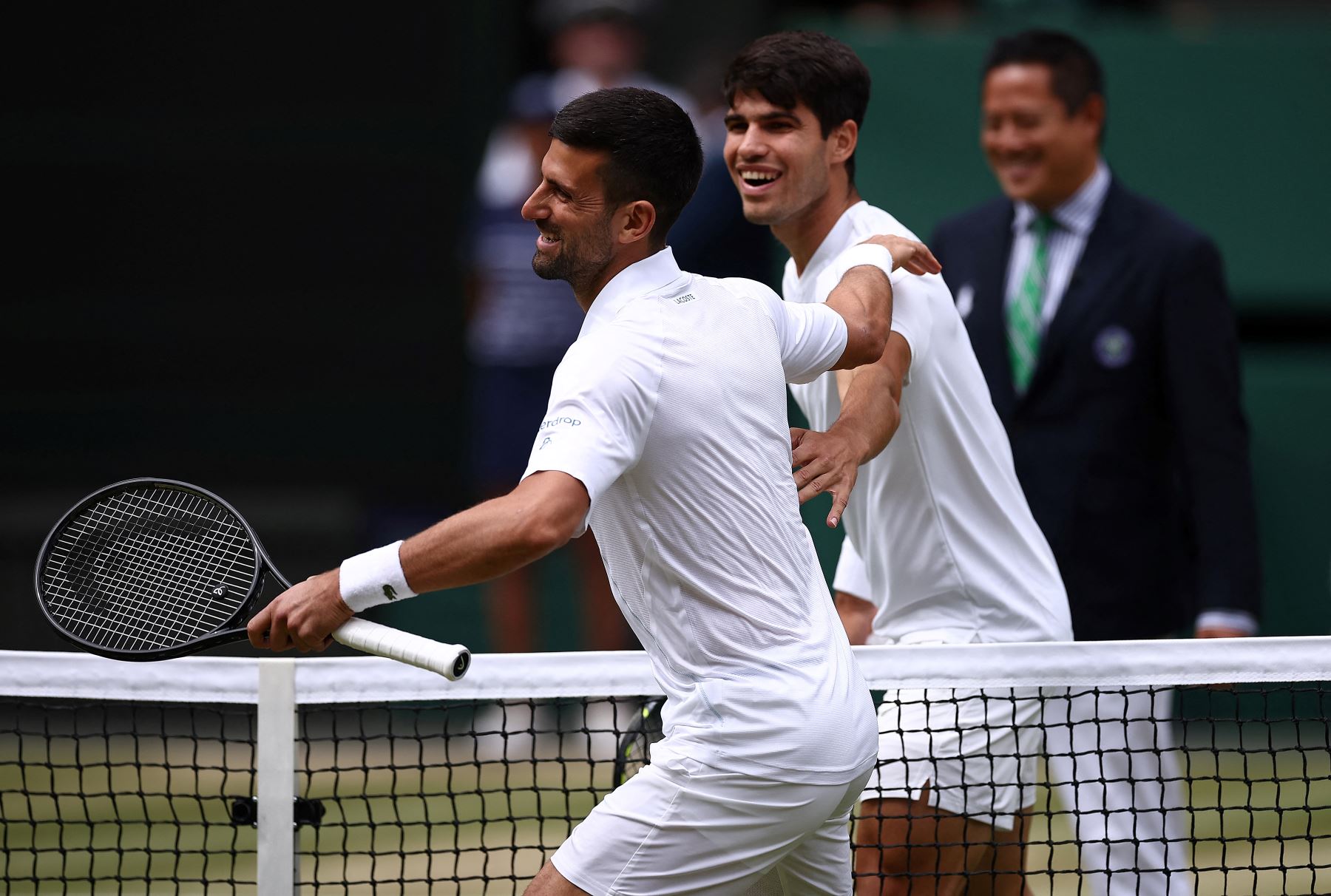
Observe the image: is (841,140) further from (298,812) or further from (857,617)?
(298,812)

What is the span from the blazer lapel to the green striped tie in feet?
0.09

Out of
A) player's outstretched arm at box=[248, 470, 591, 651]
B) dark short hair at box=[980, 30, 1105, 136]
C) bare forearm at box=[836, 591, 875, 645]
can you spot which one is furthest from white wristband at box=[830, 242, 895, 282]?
dark short hair at box=[980, 30, 1105, 136]

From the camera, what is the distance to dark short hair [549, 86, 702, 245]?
2.97 m

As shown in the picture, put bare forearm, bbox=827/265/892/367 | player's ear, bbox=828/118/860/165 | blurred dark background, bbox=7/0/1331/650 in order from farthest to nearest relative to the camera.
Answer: blurred dark background, bbox=7/0/1331/650 → player's ear, bbox=828/118/860/165 → bare forearm, bbox=827/265/892/367

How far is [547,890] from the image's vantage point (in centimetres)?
281

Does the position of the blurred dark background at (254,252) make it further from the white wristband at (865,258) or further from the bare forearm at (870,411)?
the bare forearm at (870,411)

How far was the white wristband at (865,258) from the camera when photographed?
11.5 feet

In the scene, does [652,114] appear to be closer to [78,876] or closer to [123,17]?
[78,876]

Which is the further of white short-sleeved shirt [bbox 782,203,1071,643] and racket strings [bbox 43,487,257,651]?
white short-sleeved shirt [bbox 782,203,1071,643]

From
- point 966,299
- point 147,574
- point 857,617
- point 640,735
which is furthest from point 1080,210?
point 147,574

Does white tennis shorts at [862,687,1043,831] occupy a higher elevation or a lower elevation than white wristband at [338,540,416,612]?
lower

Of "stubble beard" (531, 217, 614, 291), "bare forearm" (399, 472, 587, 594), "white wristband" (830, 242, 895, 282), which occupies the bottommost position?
"bare forearm" (399, 472, 587, 594)

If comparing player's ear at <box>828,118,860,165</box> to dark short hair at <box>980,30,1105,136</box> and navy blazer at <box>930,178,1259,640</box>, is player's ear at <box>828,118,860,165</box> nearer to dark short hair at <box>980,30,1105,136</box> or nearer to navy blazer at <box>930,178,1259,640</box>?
navy blazer at <box>930,178,1259,640</box>

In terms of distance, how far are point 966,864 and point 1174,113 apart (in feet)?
13.7
